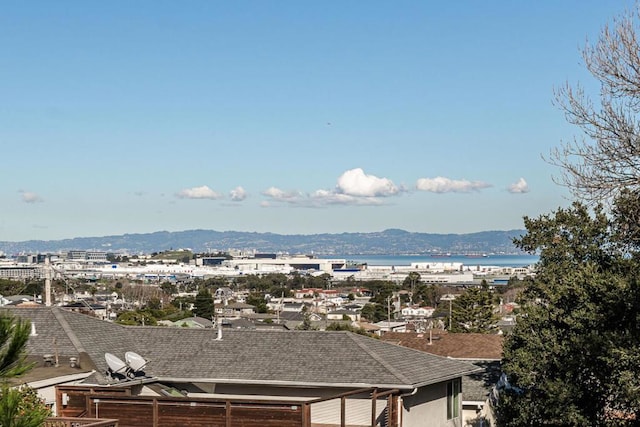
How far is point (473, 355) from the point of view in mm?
35062

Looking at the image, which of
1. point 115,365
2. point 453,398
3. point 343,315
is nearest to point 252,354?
point 115,365

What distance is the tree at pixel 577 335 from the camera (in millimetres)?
18953

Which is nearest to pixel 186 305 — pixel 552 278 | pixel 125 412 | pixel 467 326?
pixel 467 326

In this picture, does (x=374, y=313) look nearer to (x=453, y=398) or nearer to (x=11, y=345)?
(x=453, y=398)

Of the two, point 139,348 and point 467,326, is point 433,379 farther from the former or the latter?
point 467,326

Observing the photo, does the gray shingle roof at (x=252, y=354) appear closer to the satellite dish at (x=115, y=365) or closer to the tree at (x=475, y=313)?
the satellite dish at (x=115, y=365)

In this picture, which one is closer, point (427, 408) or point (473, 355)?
point (427, 408)

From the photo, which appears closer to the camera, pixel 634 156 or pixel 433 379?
pixel 634 156

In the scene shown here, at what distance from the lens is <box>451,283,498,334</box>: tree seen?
200ft

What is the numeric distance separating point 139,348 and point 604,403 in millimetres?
11238

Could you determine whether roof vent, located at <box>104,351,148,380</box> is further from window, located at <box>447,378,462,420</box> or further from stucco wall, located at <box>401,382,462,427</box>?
window, located at <box>447,378,462,420</box>

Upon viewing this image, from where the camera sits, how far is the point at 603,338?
19.3 m

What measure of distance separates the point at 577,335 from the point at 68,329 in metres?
12.2

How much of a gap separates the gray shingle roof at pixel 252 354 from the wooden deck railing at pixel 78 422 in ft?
17.4
